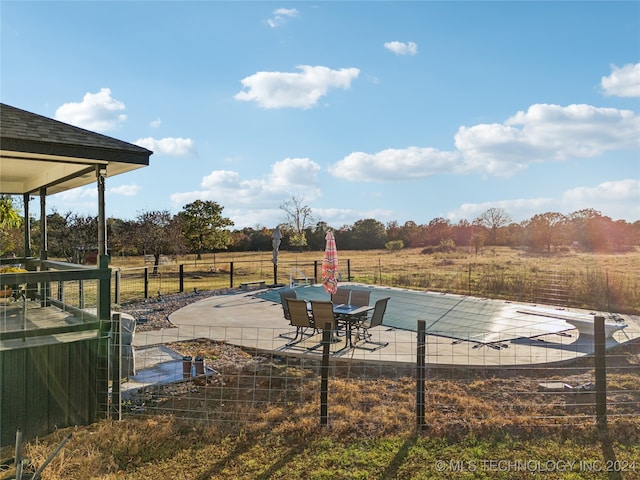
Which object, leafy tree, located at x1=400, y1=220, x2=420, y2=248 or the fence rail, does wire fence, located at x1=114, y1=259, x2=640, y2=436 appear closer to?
the fence rail

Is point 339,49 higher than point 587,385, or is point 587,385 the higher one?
point 339,49

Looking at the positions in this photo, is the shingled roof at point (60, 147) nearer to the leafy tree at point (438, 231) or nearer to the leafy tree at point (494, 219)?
the leafy tree at point (438, 231)

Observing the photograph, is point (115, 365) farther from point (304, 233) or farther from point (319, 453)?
point (304, 233)

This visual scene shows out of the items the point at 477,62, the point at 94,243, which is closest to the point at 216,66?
the point at 477,62

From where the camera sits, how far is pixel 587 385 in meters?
5.54

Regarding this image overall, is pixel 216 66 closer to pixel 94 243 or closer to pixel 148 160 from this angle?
pixel 148 160

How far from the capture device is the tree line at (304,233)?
76.1 feet

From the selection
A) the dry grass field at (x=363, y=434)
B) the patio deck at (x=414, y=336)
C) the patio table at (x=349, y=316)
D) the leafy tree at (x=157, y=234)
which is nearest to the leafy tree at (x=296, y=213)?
the leafy tree at (x=157, y=234)

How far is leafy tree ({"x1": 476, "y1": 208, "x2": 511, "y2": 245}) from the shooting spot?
114ft

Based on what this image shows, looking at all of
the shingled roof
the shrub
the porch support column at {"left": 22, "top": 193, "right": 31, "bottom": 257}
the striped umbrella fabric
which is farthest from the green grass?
the shrub

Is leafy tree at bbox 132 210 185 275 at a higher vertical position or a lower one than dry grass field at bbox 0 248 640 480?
higher

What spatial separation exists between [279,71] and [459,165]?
30.6 ft

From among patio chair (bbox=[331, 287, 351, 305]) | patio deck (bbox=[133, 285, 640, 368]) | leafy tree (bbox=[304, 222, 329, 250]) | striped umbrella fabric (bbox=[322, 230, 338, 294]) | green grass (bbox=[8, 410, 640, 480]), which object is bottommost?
green grass (bbox=[8, 410, 640, 480])

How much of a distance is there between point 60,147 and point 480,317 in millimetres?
8096
